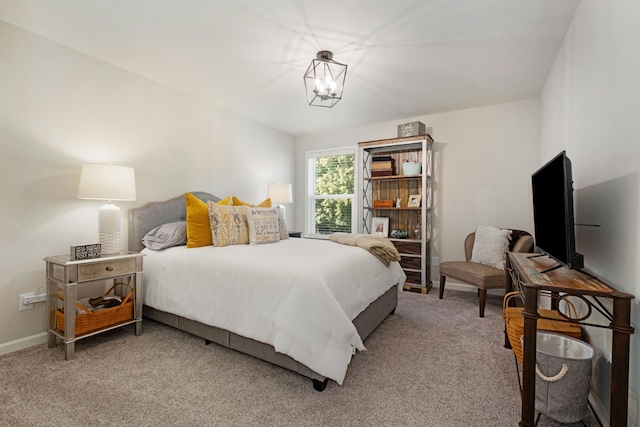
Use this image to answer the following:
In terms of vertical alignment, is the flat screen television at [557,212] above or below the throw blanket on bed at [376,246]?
above

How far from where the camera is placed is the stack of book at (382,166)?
4266mm

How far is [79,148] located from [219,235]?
4.50 ft

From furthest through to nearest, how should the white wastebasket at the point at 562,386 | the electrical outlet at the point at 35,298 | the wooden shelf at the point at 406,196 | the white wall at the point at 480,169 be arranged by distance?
the wooden shelf at the point at 406,196 → the white wall at the point at 480,169 → the electrical outlet at the point at 35,298 → the white wastebasket at the point at 562,386

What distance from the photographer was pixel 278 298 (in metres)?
1.87

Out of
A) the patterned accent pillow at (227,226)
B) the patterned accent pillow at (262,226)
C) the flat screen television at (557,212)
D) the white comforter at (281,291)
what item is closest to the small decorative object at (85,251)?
the white comforter at (281,291)

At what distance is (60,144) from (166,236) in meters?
1.10

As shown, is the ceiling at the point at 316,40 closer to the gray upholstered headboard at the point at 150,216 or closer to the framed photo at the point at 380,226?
the gray upholstered headboard at the point at 150,216

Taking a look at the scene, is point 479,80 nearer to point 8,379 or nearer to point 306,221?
point 306,221

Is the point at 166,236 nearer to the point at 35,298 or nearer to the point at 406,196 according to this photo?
the point at 35,298

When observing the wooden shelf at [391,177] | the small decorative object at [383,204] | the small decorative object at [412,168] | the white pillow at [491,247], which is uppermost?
the small decorative object at [412,168]

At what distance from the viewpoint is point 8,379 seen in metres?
1.88

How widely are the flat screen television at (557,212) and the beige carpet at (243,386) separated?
2.74 ft

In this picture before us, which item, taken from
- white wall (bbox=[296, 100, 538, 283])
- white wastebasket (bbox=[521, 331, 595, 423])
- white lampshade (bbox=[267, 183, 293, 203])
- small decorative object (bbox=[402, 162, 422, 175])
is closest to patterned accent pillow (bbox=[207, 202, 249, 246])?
white lampshade (bbox=[267, 183, 293, 203])

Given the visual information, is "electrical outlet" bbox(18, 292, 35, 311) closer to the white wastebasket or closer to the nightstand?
the nightstand
